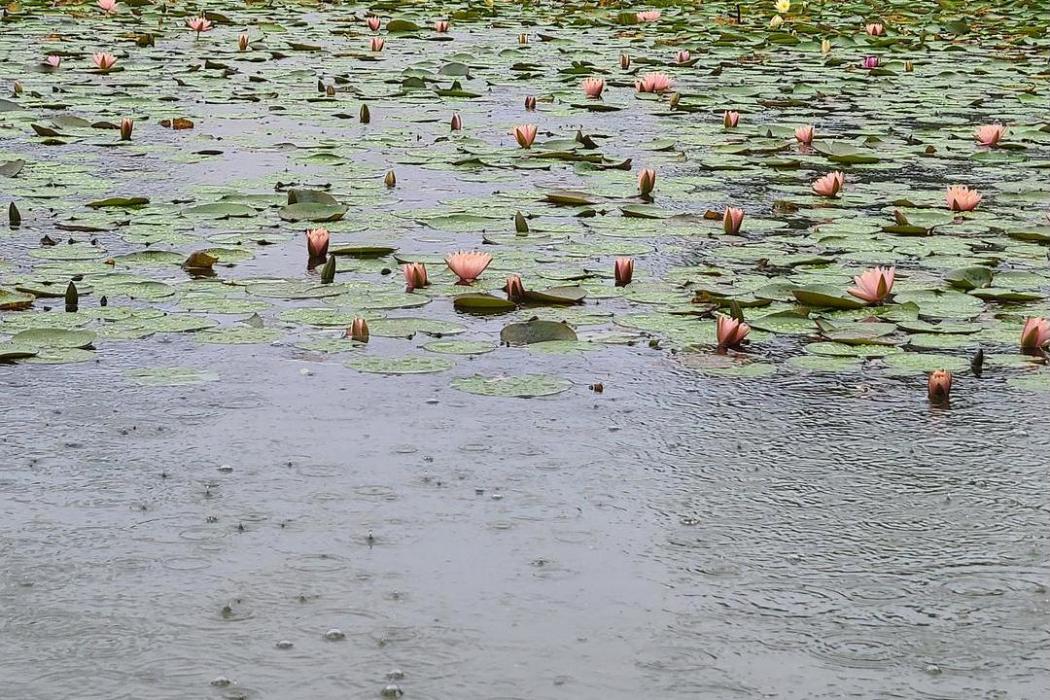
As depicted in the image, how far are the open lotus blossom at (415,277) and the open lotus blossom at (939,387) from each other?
1.56 meters

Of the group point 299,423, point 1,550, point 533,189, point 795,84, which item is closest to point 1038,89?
point 795,84

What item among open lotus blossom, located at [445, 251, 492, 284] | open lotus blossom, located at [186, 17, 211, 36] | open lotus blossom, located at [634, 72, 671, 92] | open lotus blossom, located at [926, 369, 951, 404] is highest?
open lotus blossom, located at [186, 17, 211, 36]

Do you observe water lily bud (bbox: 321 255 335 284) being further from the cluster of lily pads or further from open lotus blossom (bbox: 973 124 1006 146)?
open lotus blossom (bbox: 973 124 1006 146)

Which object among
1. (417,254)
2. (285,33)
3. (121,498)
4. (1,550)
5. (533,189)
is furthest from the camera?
(285,33)

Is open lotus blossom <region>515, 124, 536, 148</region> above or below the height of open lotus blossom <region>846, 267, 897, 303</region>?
above

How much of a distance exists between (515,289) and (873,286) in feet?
3.32

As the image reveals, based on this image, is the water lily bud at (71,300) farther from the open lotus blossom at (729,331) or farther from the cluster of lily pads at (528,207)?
the open lotus blossom at (729,331)

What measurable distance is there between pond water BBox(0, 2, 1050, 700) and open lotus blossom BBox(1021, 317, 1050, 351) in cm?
4

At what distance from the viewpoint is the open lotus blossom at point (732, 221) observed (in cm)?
521

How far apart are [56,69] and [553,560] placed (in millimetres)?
7834

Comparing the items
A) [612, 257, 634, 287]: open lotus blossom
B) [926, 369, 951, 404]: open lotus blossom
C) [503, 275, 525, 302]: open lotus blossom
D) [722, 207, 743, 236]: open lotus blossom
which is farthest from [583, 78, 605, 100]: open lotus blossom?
[926, 369, 951, 404]: open lotus blossom

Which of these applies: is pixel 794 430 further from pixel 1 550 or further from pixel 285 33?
pixel 285 33

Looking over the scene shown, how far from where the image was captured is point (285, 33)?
40.3 feet

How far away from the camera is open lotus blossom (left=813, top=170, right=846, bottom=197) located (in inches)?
228
